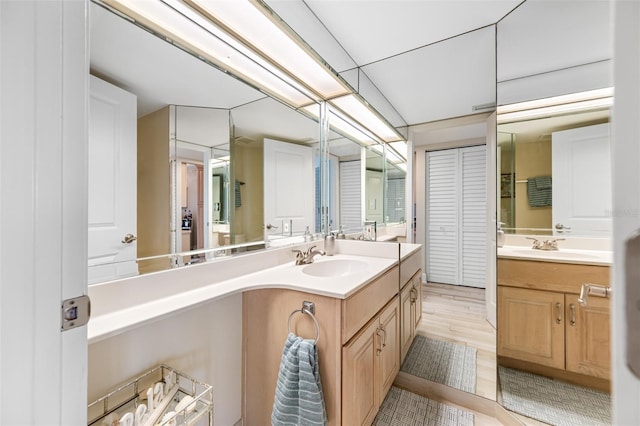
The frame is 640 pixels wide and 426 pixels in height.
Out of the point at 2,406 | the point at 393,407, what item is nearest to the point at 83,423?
the point at 2,406

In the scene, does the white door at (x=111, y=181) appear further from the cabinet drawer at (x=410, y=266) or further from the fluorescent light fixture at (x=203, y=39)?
Result: the cabinet drawer at (x=410, y=266)

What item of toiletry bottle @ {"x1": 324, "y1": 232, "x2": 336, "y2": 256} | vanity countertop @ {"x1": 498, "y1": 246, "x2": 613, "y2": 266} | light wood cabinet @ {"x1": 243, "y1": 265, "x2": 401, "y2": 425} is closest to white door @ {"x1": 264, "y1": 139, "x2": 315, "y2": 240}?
toiletry bottle @ {"x1": 324, "y1": 232, "x2": 336, "y2": 256}

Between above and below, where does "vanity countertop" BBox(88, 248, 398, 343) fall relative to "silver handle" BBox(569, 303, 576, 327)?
above

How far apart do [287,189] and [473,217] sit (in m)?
1.39

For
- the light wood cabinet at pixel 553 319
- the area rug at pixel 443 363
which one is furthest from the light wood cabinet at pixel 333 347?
the light wood cabinet at pixel 553 319

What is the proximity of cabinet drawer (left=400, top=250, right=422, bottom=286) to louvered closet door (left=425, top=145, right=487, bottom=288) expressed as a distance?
94 mm

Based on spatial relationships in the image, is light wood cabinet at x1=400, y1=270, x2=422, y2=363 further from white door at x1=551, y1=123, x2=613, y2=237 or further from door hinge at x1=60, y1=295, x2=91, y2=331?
door hinge at x1=60, y1=295, x2=91, y2=331

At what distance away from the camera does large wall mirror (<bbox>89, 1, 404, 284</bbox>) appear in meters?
0.91

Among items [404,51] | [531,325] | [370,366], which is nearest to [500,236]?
[531,325]

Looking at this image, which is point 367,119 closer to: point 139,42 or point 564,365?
point 139,42

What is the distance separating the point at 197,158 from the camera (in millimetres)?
1269

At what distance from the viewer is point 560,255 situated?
1.44 metres

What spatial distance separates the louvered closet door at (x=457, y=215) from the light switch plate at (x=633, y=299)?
167cm

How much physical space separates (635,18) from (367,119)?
184 cm
